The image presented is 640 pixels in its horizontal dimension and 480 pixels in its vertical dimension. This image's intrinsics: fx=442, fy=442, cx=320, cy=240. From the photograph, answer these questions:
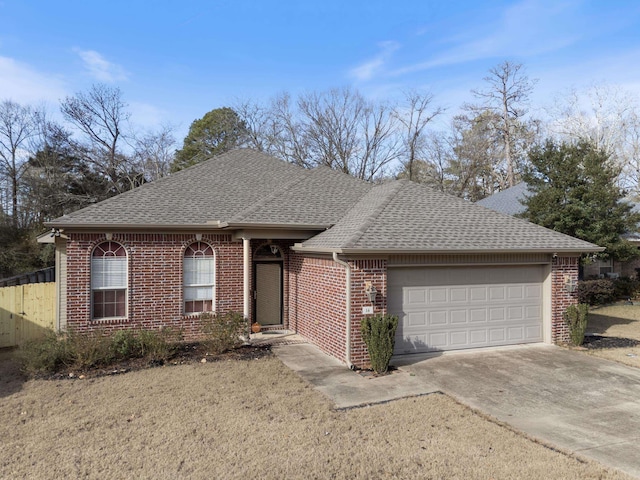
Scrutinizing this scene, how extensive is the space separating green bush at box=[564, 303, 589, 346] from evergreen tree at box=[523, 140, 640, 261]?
7.79 metres

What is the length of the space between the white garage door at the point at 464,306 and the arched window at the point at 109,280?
6.47 meters

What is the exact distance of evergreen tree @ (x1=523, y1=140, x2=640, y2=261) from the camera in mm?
16906

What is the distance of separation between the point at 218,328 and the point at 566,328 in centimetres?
807

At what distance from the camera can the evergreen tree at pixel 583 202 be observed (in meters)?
16.9

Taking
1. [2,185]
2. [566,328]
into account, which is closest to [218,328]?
[566,328]

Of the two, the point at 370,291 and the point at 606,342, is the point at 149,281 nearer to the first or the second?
the point at 370,291

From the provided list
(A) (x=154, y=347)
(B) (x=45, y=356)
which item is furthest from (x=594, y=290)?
(B) (x=45, y=356)

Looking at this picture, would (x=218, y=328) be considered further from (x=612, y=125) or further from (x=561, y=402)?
(x=612, y=125)

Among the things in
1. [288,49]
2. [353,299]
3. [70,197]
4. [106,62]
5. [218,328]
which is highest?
[288,49]

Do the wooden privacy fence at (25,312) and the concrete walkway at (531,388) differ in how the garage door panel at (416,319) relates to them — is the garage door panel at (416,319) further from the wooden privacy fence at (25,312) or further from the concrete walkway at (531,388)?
the wooden privacy fence at (25,312)

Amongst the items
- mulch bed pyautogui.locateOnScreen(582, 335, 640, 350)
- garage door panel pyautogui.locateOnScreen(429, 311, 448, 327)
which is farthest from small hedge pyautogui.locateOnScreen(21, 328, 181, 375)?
mulch bed pyautogui.locateOnScreen(582, 335, 640, 350)

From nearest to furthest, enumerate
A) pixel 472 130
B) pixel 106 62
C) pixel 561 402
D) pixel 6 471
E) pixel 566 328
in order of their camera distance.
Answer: pixel 6 471
pixel 561 402
pixel 566 328
pixel 106 62
pixel 472 130

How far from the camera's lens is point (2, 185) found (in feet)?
92.8

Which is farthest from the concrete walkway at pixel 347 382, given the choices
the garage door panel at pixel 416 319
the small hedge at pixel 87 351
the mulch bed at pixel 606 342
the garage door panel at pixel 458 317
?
the mulch bed at pixel 606 342
